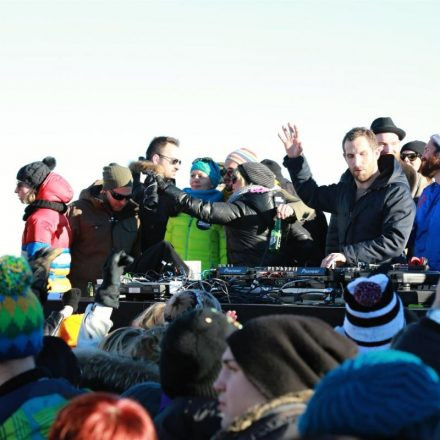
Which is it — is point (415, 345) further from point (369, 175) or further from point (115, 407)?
point (369, 175)

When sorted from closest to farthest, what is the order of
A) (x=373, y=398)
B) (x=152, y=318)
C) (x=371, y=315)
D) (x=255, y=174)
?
(x=373, y=398)
(x=371, y=315)
(x=152, y=318)
(x=255, y=174)

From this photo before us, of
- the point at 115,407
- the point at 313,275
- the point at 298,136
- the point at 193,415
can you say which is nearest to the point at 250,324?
the point at 115,407

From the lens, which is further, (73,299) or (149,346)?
(73,299)

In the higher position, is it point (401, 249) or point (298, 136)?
point (298, 136)

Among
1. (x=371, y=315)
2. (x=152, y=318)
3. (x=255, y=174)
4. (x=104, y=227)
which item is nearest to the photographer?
(x=371, y=315)

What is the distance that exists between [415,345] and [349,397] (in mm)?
1643

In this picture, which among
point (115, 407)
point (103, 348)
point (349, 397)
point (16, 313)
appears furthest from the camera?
point (103, 348)

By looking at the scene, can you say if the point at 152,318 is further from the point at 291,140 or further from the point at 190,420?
the point at 291,140

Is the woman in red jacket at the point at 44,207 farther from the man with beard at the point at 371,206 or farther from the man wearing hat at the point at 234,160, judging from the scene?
the man with beard at the point at 371,206

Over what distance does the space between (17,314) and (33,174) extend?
5.90m

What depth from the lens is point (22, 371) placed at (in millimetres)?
3494

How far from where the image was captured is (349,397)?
6.09ft

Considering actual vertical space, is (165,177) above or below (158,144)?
below

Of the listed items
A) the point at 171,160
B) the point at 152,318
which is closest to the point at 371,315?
the point at 152,318
